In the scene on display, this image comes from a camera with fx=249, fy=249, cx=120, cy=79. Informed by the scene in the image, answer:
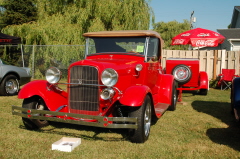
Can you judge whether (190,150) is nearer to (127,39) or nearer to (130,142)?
(130,142)

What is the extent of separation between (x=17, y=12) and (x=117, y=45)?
799 inches

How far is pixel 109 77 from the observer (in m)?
4.05

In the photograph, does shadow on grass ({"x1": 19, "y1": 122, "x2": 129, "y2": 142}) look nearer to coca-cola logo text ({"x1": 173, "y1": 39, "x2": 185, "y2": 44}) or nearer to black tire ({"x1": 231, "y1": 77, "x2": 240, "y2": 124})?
black tire ({"x1": 231, "y1": 77, "x2": 240, "y2": 124})

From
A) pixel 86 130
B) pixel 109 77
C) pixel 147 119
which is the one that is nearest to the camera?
pixel 109 77

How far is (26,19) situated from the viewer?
2258 cm

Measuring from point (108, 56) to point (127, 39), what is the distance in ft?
1.83

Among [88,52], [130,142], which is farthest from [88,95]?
[88,52]

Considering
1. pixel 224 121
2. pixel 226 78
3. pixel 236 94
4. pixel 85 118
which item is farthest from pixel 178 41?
pixel 85 118

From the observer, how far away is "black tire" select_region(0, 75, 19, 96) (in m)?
8.74

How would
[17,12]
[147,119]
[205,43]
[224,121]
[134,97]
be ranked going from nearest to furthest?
[134,97] → [147,119] → [224,121] → [205,43] → [17,12]

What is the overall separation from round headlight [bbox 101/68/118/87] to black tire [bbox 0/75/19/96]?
238 inches

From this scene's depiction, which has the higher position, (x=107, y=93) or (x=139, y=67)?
(x=139, y=67)

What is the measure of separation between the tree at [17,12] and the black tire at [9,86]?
15.2 m

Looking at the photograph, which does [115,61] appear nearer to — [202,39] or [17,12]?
[202,39]
